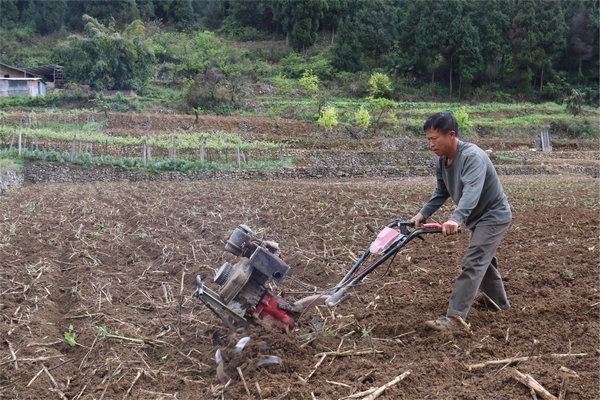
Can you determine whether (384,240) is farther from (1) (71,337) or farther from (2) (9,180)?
(2) (9,180)

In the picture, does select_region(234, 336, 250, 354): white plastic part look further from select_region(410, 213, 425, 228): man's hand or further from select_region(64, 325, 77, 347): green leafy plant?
select_region(410, 213, 425, 228): man's hand

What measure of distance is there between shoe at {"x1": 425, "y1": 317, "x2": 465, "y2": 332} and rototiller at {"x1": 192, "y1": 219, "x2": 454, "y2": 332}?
731mm

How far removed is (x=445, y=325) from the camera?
469cm

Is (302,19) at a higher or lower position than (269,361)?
higher

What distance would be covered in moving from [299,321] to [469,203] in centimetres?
202

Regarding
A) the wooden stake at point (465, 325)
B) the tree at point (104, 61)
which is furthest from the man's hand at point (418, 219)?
the tree at point (104, 61)

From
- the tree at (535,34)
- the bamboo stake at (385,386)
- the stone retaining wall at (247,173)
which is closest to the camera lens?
the bamboo stake at (385,386)

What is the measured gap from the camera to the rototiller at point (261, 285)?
4.50 meters

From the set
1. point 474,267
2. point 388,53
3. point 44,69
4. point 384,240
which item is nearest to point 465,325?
point 474,267

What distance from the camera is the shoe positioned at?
4668mm

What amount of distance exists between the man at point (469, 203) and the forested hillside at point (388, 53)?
33514 mm

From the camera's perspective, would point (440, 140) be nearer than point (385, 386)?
No

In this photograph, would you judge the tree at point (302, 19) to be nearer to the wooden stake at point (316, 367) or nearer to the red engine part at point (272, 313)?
the red engine part at point (272, 313)

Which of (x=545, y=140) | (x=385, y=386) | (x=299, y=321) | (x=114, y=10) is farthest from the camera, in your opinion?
(x=114, y=10)
